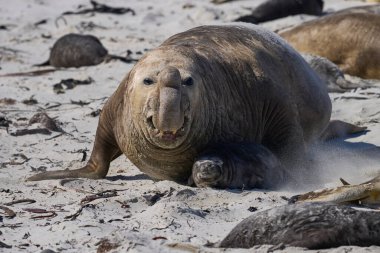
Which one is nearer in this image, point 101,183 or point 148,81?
point 148,81

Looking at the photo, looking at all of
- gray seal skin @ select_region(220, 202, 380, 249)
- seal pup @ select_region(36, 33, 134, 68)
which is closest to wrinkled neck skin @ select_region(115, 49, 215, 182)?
gray seal skin @ select_region(220, 202, 380, 249)

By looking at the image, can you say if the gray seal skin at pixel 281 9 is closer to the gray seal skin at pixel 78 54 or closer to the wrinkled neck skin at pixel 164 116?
the gray seal skin at pixel 78 54

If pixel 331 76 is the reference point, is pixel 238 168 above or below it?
above

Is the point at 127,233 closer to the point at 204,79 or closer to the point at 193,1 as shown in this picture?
the point at 204,79

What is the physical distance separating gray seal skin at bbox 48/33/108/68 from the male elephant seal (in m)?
2.47

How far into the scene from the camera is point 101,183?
22.8 ft

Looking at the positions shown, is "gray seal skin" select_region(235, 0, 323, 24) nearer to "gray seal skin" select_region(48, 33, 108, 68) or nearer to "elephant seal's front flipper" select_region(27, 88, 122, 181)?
"gray seal skin" select_region(48, 33, 108, 68)

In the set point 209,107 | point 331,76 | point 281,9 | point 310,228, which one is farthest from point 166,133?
point 281,9

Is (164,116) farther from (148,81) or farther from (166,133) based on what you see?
(148,81)

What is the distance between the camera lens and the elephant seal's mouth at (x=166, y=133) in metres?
6.35

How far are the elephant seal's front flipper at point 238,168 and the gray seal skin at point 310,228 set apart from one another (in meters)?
1.68

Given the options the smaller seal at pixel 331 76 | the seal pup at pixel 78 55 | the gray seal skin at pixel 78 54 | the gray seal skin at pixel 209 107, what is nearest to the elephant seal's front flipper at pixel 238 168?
the gray seal skin at pixel 209 107

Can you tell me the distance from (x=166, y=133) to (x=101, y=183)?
844mm

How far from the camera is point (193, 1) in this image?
17.0 m
